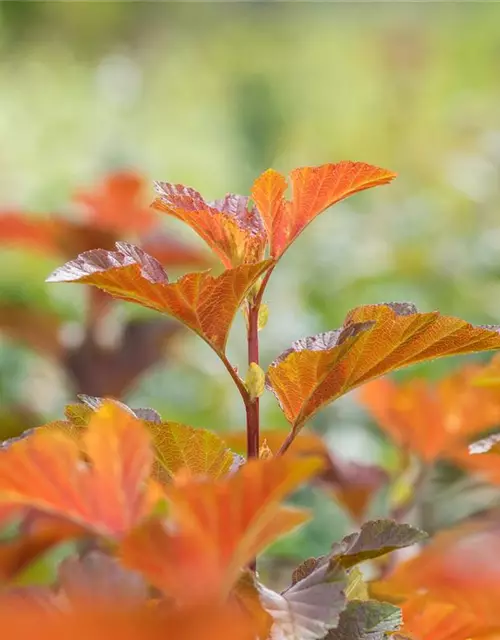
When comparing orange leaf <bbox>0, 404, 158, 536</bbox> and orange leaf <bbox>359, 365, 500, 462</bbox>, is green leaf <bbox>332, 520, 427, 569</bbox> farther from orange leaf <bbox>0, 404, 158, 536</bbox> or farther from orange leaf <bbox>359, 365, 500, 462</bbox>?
orange leaf <bbox>359, 365, 500, 462</bbox>

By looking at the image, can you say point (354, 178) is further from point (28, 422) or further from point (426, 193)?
point (426, 193)

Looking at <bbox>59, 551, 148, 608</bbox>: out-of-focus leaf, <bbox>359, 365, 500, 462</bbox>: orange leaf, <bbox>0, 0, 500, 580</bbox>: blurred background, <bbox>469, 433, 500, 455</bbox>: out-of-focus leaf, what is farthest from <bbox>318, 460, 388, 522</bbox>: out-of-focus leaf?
<bbox>59, 551, 148, 608</bbox>: out-of-focus leaf

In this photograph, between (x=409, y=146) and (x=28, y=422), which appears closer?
(x=28, y=422)

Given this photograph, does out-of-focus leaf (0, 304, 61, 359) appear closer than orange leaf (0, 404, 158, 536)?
No

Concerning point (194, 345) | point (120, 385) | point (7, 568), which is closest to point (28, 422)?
point (120, 385)

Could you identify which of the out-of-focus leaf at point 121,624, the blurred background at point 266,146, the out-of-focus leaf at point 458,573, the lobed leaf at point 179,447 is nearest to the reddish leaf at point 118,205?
the blurred background at point 266,146

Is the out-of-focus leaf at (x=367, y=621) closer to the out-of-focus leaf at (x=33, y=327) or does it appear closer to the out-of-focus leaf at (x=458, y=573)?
the out-of-focus leaf at (x=458, y=573)
